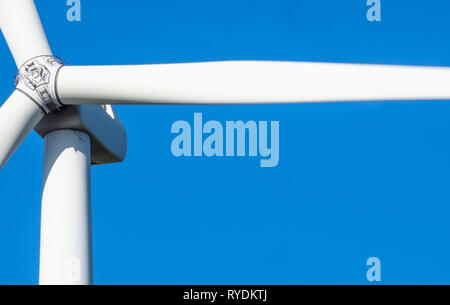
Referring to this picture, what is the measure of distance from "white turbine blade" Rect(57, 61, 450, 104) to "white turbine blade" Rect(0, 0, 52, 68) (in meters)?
0.70

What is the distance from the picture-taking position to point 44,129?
10977mm

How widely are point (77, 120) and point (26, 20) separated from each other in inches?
60.0

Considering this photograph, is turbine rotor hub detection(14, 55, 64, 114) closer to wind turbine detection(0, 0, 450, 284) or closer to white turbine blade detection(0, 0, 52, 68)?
wind turbine detection(0, 0, 450, 284)

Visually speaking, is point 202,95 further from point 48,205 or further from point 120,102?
point 48,205

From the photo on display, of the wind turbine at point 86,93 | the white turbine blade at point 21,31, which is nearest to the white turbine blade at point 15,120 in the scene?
the wind turbine at point 86,93

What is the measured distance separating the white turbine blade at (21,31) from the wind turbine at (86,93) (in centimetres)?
1

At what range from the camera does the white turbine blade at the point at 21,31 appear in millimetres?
11023

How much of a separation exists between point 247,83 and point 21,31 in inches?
130

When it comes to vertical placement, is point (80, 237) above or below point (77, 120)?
below

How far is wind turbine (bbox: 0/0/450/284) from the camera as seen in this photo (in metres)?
9.16
